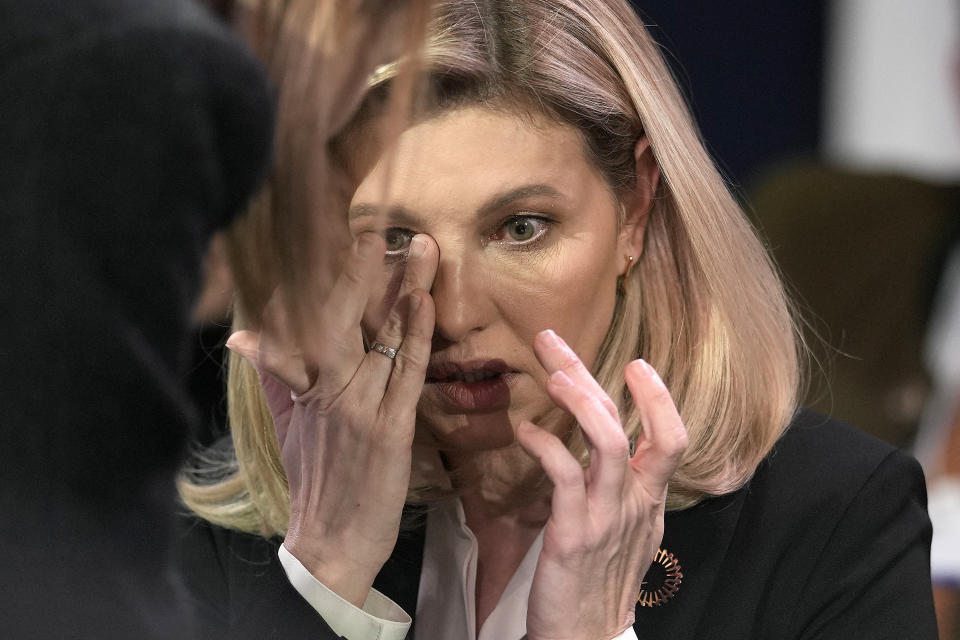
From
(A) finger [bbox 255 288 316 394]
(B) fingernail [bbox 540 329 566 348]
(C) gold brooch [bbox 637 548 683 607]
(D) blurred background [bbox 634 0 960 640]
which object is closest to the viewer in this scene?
(A) finger [bbox 255 288 316 394]

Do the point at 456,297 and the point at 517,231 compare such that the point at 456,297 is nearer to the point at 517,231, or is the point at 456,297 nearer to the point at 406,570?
the point at 517,231

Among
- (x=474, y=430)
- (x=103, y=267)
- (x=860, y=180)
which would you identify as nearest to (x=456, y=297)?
(x=474, y=430)

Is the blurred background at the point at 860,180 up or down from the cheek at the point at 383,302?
down

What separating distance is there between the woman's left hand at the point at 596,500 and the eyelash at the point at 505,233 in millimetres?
206

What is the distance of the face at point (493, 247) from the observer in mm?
1354

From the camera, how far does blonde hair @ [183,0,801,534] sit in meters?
1.40

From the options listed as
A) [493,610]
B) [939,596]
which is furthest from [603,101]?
[939,596]

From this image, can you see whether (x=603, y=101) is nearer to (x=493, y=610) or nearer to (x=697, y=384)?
(x=697, y=384)

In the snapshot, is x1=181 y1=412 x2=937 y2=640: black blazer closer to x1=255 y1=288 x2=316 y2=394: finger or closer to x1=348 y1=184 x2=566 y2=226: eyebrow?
x1=255 y1=288 x2=316 y2=394: finger

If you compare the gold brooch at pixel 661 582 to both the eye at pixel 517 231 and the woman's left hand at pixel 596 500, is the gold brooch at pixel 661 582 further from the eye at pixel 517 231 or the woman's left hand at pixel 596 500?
the eye at pixel 517 231

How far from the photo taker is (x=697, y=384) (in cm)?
149

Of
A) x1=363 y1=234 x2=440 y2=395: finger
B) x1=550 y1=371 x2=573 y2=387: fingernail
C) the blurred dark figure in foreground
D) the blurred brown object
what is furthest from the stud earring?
the blurred brown object

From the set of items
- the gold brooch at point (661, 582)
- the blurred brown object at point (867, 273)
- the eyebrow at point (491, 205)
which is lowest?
the blurred brown object at point (867, 273)

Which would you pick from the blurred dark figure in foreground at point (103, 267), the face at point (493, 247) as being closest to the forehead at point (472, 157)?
the face at point (493, 247)
